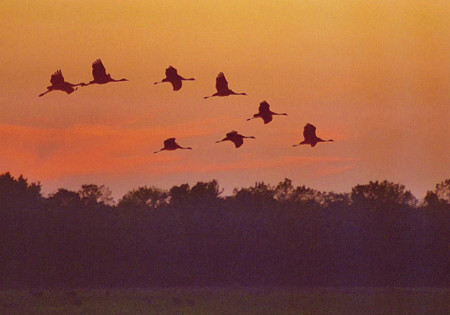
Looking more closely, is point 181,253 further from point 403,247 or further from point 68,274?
point 403,247

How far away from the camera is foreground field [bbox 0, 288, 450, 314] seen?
75.8 meters

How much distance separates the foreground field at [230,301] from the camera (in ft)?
249

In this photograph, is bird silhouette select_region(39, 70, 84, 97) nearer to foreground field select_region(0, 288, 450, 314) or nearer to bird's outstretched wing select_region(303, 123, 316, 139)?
bird's outstretched wing select_region(303, 123, 316, 139)

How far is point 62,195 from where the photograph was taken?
356 feet

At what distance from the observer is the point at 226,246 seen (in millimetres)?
96000

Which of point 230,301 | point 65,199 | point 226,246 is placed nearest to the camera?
point 230,301

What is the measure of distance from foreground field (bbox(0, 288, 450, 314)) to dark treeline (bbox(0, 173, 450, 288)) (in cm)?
274

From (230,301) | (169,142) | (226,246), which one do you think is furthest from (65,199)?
(169,142)

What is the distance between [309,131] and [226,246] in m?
70.4

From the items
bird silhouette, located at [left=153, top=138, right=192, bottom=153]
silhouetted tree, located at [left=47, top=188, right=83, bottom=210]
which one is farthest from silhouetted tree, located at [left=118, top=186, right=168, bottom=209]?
bird silhouette, located at [left=153, top=138, right=192, bottom=153]

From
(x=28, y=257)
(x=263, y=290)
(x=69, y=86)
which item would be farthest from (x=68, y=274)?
(x=69, y=86)

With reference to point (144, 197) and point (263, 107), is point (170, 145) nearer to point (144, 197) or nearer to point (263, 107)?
point (263, 107)

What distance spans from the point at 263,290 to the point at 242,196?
22.6 m

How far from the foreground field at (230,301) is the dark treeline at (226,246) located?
274 centimetres
